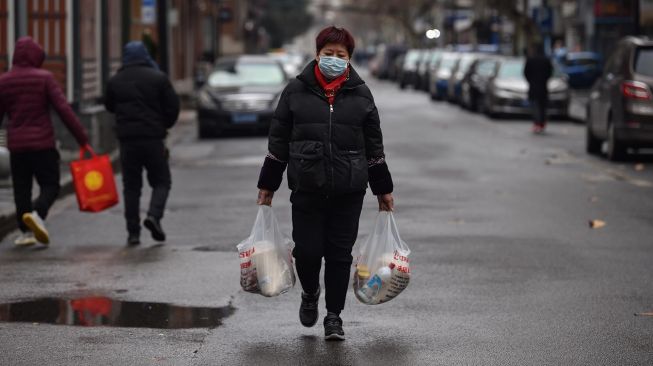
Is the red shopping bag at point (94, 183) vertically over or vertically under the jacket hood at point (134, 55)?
under

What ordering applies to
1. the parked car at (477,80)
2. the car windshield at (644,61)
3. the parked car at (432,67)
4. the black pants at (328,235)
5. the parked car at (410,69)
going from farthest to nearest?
the parked car at (410,69) < the parked car at (432,67) < the parked car at (477,80) < the car windshield at (644,61) < the black pants at (328,235)

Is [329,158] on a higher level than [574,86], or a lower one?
higher

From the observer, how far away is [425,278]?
1005 centimetres

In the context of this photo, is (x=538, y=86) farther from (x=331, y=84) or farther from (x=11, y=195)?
(x=331, y=84)

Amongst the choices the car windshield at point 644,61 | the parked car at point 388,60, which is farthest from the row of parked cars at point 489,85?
the parked car at point 388,60

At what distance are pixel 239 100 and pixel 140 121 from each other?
1524 cm

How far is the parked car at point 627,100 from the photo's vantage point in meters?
20.1

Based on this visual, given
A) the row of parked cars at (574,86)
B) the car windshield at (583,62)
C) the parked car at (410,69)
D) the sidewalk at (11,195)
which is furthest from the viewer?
the parked car at (410,69)

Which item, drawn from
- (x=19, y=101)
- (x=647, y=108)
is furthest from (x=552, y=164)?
(x=19, y=101)

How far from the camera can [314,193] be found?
755 centimetres

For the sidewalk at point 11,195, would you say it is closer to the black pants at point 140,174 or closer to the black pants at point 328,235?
the black pants at point 140,174

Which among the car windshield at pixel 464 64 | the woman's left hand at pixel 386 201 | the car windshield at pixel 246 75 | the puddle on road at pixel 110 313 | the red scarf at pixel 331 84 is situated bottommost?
the car windshield at pixel 464 64

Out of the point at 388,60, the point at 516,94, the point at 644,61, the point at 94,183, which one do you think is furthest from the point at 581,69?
the point at 94,183

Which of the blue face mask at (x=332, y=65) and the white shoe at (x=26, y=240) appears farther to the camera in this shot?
the white shoe at (x=26, y=240)
